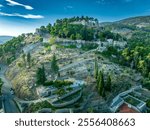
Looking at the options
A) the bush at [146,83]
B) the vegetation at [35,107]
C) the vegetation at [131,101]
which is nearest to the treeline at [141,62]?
the bush at [146,83]

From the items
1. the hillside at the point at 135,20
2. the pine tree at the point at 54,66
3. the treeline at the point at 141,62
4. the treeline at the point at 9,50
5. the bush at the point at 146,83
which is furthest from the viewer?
the treeline at the point at 141,62

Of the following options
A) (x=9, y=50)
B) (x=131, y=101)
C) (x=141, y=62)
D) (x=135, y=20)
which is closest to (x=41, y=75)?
(x=9, y=50)

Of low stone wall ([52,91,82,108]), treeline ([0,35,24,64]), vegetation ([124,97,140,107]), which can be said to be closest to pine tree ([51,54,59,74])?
low stone wall ([52,91,82,108])

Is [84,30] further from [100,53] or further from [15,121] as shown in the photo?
[15,121]

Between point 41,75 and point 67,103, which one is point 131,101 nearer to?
point 67,103

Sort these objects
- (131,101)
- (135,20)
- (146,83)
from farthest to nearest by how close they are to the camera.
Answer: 1. (135,20)
2. (146,83)
3. (131,101)

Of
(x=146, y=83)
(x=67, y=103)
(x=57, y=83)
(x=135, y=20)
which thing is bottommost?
(x=146, y=83)

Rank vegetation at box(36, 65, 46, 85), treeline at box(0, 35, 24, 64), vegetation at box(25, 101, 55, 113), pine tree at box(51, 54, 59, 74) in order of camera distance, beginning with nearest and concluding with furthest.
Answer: vegetation at box(25, 101, 55, 113), vegetation at box(36, 65, 46, 85), pine tree at box(51, 54, 59, 74), treeline at box(0, 35, 24, 64)

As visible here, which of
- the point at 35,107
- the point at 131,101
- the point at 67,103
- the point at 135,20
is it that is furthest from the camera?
the point at 135,20

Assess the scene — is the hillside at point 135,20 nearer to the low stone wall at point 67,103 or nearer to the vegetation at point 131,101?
the vegetation at point 131,101

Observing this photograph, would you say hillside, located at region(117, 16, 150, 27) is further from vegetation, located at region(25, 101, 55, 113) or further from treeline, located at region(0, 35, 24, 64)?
vegetation, located at region(25, 101, 55, 113)

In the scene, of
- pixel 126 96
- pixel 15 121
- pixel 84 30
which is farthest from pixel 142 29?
pixel 15 121
